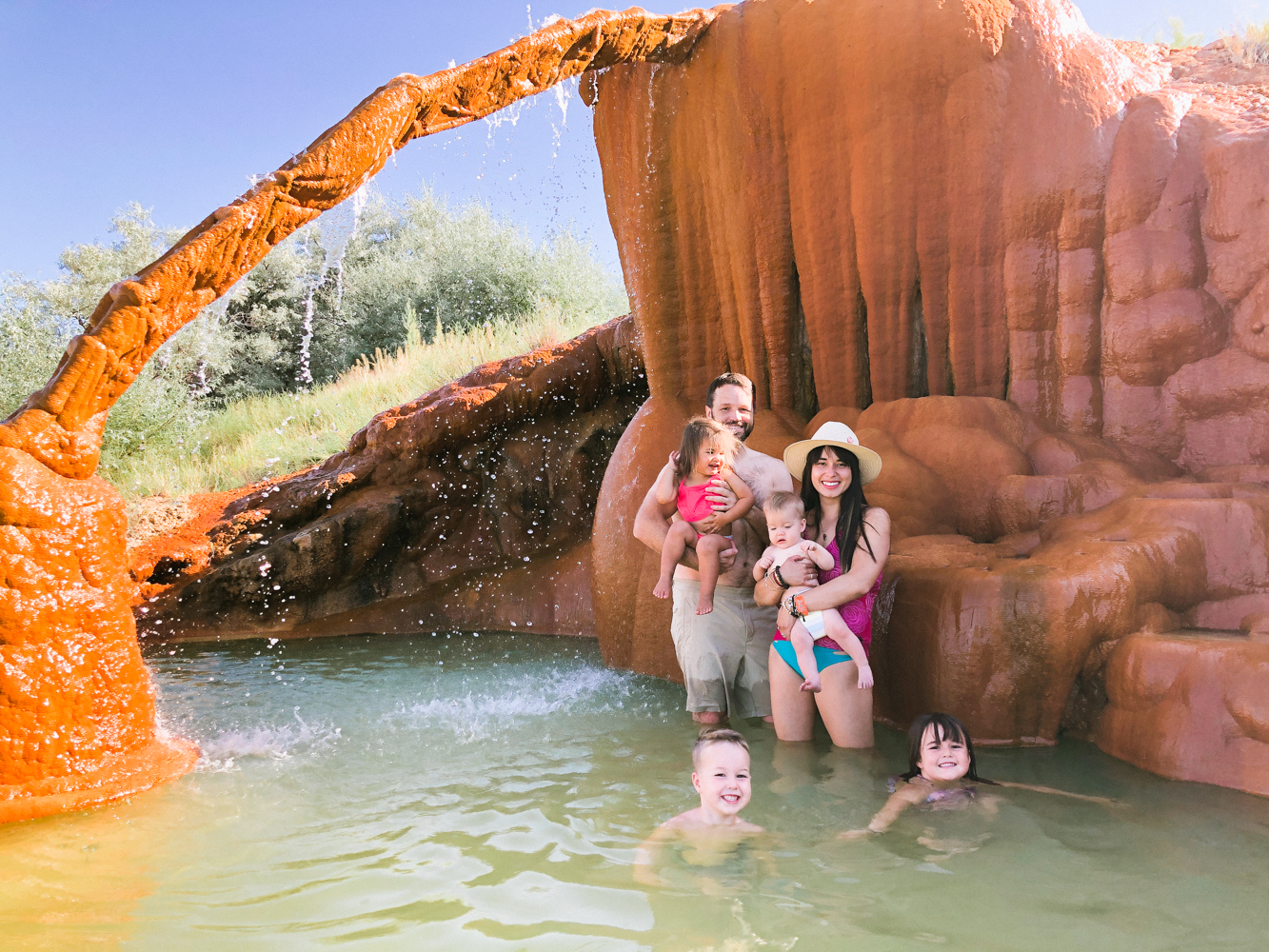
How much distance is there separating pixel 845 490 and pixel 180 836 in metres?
3.05

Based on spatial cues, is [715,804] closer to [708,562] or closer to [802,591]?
[802,591]

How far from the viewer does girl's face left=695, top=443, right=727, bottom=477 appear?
14.8 feet

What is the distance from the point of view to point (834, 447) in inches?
171

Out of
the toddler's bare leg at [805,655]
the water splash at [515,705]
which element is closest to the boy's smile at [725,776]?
the toddler's bare leg at [805,655]

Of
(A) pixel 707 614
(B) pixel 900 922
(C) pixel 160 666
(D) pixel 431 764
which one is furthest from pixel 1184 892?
(C) pixel 160 666

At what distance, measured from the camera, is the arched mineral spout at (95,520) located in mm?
3883

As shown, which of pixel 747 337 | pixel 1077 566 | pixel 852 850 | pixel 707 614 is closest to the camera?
pixel 852 850

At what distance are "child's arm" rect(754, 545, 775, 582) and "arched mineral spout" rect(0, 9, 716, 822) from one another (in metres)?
2.60

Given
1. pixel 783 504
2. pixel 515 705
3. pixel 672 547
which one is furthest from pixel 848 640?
pixel 515 705

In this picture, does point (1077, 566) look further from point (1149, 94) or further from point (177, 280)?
point (177, 280)

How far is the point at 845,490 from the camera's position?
430 cm

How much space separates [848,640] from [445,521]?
5587 mm

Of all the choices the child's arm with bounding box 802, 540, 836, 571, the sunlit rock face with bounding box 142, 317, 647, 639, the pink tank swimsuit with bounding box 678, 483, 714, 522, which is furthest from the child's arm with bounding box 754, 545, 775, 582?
the sunlit rock face with bounding box 142, 317, 647, 639

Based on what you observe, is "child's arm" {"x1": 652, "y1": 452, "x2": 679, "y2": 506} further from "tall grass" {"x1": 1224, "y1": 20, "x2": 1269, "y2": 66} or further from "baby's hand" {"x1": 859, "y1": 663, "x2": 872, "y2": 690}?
"tall grass" {"x1": 1224, "y1": 20, "x2": 1269, "y2": 66}
